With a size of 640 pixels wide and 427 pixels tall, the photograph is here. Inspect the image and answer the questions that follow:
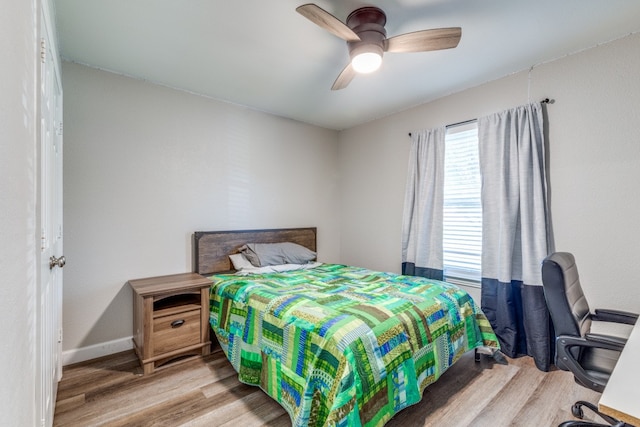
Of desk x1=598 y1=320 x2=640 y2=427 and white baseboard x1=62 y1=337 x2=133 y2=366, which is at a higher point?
desk x1=598 y1=320 x2=640 y2=427

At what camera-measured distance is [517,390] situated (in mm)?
2117

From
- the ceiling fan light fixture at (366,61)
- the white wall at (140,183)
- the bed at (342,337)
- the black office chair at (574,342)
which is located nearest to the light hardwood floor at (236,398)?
the bed at (342,337)

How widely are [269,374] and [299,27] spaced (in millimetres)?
2345

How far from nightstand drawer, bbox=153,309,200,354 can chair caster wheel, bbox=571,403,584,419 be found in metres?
2.74

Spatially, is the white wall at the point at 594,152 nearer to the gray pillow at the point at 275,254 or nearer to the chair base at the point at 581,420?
the chair base at the point at 581,420

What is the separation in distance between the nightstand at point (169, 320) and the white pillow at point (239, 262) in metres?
0.44

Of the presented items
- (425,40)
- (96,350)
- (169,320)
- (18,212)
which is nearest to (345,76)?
(425,40)

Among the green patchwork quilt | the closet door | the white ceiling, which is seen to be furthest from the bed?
the white ceiling

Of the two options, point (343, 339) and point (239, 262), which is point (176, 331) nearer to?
point (239, 262)

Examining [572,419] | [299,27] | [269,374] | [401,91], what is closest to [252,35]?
[299,27]

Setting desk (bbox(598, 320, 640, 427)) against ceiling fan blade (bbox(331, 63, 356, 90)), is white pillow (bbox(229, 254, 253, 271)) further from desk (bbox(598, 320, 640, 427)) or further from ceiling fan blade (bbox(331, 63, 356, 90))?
desk (bbox(598, 320, 640, 427))

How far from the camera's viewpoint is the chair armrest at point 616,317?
186 centimetres

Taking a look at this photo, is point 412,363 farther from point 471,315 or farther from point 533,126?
point 533,126

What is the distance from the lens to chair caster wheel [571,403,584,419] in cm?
182
